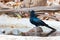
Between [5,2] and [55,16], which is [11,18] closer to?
[55,16]

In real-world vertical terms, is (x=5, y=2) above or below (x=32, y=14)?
below

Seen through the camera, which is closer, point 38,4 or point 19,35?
point 19,35

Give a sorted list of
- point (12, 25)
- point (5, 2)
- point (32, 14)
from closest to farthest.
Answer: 1. point (32, 14)
2. point (12, 25)
3. point (5, 2)

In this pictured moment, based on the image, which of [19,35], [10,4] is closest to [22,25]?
[19,35]

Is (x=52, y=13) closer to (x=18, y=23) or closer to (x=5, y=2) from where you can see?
(x=18, y=23)

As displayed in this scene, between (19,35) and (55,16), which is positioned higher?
(19,35)

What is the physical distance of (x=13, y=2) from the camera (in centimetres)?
536

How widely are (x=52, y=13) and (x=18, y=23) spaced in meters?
0.87

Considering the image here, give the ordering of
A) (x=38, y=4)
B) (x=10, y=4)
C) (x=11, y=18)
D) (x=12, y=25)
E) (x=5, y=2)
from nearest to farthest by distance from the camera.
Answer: (x=12, y=25)
(x=11, y=18)
(x=38, y=4)
(x=10, y=4)
(x=5, y=2)

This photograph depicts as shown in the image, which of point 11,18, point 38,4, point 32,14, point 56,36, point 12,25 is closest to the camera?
point 56,36

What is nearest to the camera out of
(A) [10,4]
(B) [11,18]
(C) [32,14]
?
(C) [32,14]

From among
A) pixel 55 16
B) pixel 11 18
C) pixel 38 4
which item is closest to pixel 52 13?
pixel 55 16

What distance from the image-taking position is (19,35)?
266 cm

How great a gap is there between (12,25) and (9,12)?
2.70 ft
